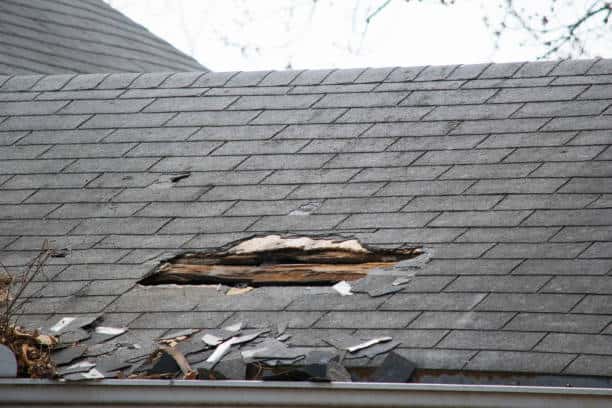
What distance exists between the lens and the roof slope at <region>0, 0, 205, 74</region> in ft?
35.2

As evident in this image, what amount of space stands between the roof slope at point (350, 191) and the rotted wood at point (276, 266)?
0.38ft

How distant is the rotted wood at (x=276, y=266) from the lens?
5.77 m

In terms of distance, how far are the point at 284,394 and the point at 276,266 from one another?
140 centimetres

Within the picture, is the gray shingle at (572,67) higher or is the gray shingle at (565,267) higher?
the gray shingle at (572,67)

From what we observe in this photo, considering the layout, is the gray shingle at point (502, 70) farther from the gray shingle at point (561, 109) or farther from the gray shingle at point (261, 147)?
the gray shingle at point (261, 147)

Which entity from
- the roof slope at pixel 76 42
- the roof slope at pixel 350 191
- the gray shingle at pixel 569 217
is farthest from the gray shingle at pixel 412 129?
the roof slope at pixel 76 42

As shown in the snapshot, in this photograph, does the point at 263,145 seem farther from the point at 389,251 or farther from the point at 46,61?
the point at 46,61

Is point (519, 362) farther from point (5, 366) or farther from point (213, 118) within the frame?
point (213, 118)

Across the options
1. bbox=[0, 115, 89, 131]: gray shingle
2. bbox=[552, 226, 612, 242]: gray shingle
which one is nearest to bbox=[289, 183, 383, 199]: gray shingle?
bbox=[552, 226, 612, 242]: gray shingle

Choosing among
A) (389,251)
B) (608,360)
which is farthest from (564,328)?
(389,251)

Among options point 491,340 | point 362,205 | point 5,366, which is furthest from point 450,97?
point 5,366

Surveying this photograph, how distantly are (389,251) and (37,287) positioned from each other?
6.82ft

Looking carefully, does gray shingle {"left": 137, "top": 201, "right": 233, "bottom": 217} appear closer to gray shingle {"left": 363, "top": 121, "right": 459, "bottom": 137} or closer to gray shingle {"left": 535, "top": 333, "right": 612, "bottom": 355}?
gray shingle {"left": 363, "top": 121, "right": 459, "bottom": 137}

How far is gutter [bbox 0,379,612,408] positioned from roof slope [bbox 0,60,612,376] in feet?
0.71
